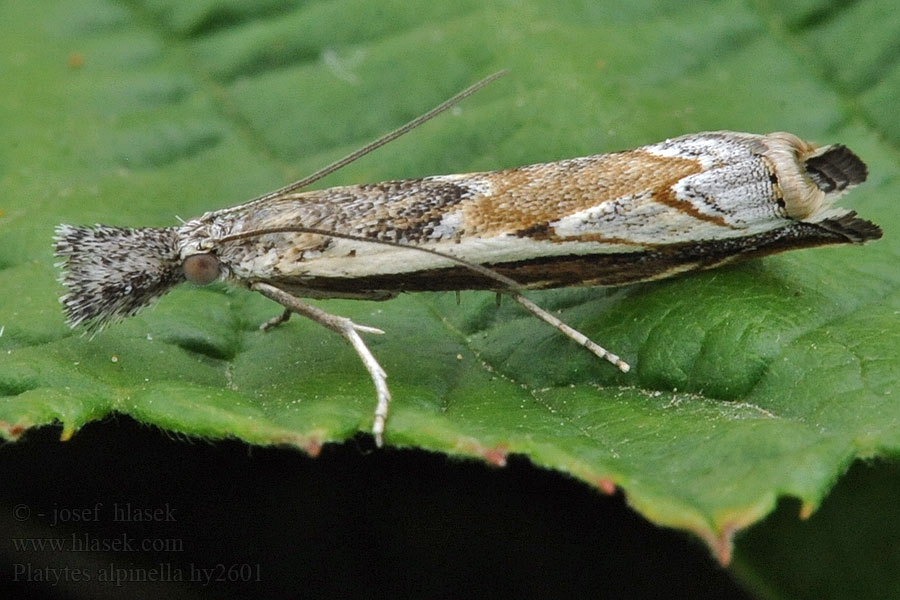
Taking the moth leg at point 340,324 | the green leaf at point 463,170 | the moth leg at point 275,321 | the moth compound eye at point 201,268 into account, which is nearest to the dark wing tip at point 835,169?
the green leaf at point 463,170

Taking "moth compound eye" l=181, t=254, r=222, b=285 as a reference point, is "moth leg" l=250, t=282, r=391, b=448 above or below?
below

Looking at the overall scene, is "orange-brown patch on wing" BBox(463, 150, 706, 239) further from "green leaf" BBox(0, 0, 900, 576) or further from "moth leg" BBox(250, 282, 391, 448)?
"moth leg" BBox(250, 282, 391, 448)

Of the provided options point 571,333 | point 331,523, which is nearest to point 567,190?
point 571,333

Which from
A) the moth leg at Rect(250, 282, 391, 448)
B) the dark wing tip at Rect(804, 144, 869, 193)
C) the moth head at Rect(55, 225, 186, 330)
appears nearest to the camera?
the moth leg at Rect(250, 282, 391, 448)

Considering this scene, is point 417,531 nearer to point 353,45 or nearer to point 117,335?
point 117,335

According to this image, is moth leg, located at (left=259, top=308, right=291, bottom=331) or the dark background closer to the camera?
the dark background

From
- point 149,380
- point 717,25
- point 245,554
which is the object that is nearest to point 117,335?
point 149,380

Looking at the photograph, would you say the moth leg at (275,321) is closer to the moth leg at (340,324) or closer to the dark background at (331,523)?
the moth leg at (340,324)

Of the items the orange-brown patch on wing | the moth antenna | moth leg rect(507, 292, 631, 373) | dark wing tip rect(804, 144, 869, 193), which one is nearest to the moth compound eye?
the moth antenna
